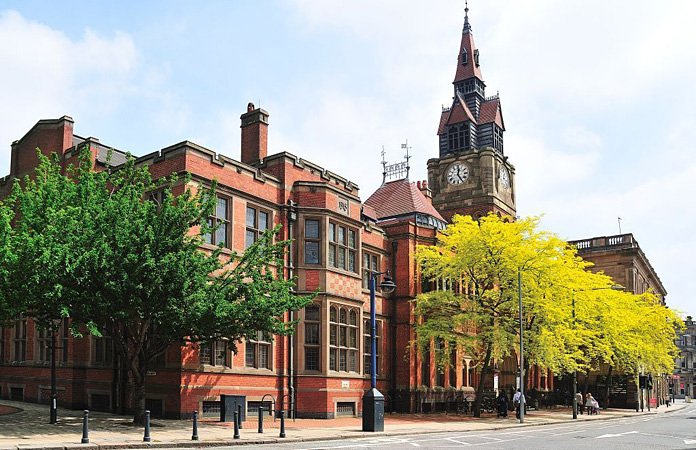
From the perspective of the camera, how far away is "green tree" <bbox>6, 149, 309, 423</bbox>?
20.4 meters

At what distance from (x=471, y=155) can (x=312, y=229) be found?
1630 inches

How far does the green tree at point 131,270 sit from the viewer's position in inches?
803

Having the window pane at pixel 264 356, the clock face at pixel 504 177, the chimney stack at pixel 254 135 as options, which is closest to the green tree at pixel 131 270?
the window pane at pixel 264 356

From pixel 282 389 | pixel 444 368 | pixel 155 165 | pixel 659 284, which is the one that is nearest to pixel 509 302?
pixel 444 368

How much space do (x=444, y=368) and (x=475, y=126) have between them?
36400mm

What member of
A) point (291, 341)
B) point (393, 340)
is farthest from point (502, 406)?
point (291, 341)

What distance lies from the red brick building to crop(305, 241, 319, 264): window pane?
0.15 feet

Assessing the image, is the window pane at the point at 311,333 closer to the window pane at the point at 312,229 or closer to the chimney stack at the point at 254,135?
the window pane at the point at 312,229

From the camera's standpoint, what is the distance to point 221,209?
92.6 ft

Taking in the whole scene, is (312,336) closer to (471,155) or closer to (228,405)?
(228,405)

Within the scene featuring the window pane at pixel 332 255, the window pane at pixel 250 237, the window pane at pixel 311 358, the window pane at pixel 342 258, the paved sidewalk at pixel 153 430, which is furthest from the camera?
the window pane at pixel 342 258

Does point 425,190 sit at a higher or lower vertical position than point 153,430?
higher

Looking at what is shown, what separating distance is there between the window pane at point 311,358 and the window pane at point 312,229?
4.98 m

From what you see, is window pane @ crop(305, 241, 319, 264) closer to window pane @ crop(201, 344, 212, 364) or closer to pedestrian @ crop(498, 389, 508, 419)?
window pane @ crop(201, 344, 212, 364)
